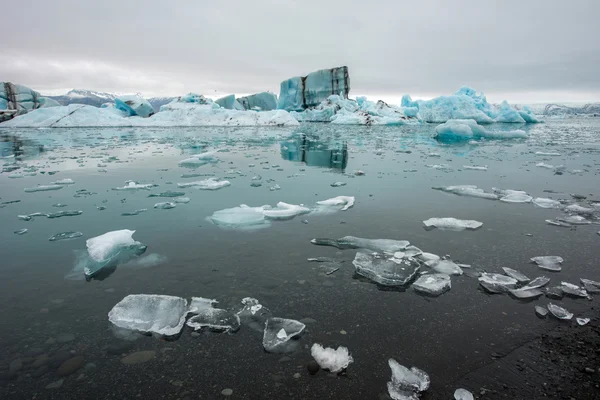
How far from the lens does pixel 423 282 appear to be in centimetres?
252

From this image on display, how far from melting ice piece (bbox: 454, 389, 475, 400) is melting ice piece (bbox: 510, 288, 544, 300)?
1.16 meters

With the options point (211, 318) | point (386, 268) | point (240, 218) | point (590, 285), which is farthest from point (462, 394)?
point (240, 218)

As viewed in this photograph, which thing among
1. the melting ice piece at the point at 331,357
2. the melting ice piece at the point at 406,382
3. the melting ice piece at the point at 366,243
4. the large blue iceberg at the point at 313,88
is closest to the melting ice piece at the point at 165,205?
the melting ice piece at the point at 366,243

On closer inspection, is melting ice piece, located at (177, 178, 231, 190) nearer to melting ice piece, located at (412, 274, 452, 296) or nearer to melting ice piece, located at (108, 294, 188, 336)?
melting ice piece, located at (108, 294, 188, 336)

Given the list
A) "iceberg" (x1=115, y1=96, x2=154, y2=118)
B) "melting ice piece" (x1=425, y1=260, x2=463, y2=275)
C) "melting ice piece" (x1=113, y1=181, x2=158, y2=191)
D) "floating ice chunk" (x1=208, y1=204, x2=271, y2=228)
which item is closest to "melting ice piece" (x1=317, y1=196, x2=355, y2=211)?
"floating ice chunk" (x1=208, y1=204, x2=271, y2=228)

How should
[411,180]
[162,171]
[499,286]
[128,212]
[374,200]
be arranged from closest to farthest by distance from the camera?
[499,286] → [128,212] → [374,200] → [411,180] → [162,171]

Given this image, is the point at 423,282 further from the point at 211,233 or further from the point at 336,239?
the point at 211,233

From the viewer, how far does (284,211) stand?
421 centimetres

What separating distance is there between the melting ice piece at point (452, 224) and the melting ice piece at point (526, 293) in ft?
4.27

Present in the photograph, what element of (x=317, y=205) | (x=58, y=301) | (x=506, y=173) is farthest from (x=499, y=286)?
(x=506, y=173)

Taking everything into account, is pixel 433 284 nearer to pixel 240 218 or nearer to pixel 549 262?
pixel 549 262

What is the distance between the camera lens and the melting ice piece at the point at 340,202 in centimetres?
455

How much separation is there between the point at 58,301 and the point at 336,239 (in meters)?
2.42

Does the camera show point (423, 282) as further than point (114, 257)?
No
